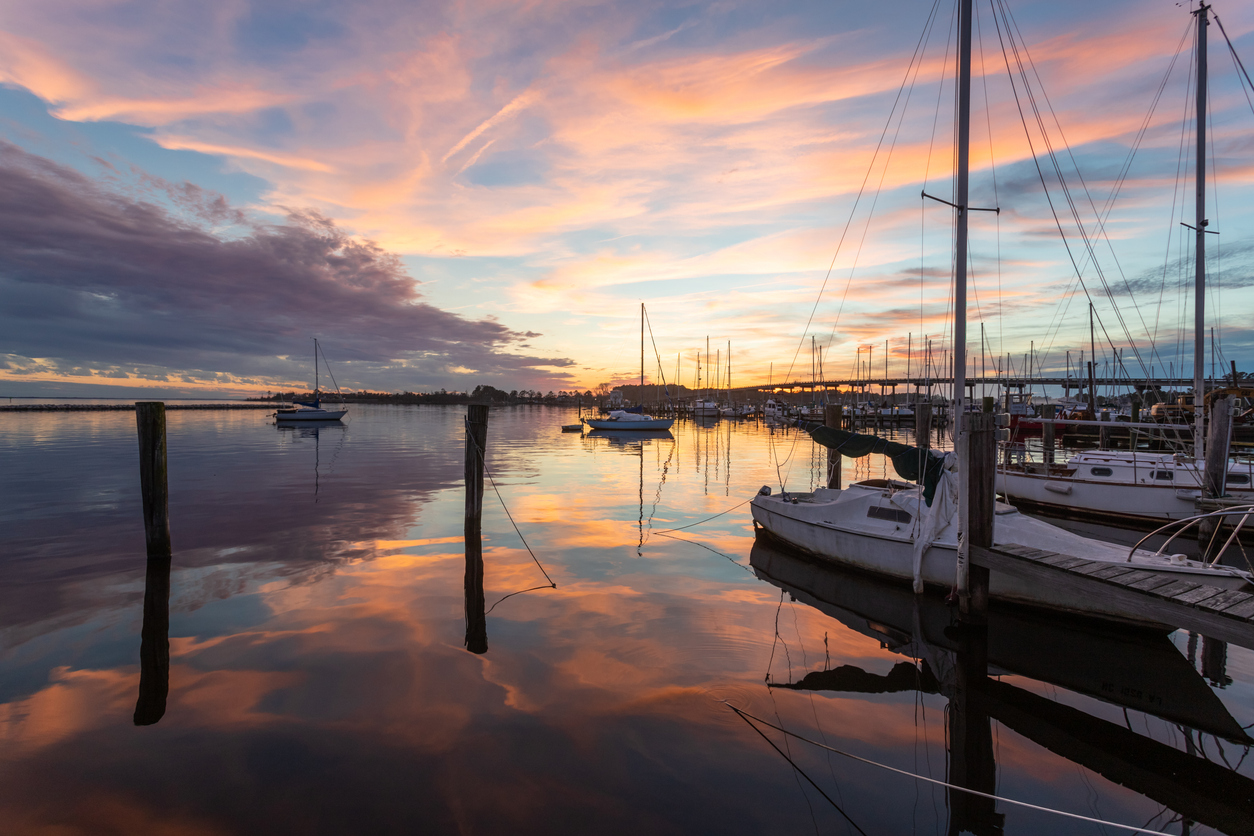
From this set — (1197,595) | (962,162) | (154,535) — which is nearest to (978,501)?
(1197,595)

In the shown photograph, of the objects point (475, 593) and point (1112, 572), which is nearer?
point (1112, 572)

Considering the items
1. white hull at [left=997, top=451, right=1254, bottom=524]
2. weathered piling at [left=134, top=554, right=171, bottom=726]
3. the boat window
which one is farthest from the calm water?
white hull at [left=997, top=451, right=1254, bottom=524]

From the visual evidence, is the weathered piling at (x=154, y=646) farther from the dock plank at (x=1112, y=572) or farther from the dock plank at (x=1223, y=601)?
the dock plank at (x=1223, y=601)

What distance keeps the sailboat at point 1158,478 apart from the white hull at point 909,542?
7143 millimetres

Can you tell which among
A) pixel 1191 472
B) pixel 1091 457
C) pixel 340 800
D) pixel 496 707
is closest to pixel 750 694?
pixel 496 707

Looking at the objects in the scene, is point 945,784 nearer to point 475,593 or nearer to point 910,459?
point 910,459

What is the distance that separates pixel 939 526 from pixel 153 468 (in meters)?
15.5

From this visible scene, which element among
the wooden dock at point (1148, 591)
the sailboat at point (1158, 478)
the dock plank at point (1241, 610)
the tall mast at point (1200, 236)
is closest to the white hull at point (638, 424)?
the sailboat at point (1158, 478)

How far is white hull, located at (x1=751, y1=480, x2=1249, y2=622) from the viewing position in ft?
30.3

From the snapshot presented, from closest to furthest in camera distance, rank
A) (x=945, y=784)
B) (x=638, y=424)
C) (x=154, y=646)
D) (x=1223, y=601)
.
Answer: (x=945, y=784) < (x=1223, y=601) < (x=154, y=646) < (x=638, y=424)

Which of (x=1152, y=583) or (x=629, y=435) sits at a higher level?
(x=1152, y=583)

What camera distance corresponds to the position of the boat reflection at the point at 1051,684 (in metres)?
5.82

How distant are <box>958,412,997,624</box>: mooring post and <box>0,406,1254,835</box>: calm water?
1.72 ft

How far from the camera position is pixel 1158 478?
18.3m
